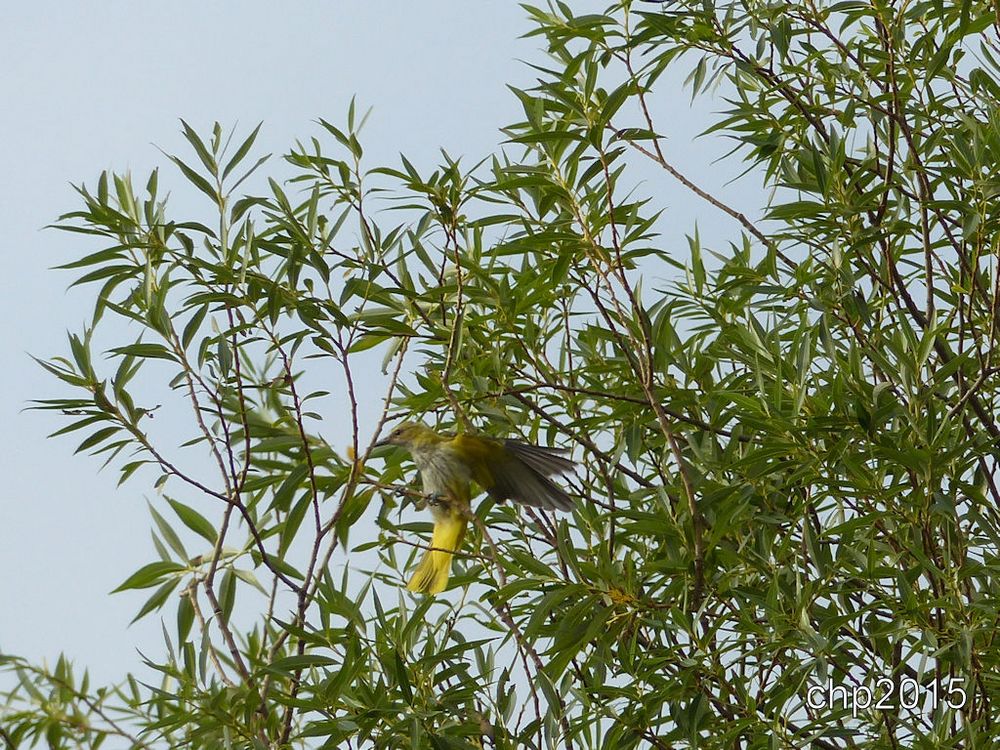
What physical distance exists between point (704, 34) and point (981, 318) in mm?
1148

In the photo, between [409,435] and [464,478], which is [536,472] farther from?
[409,435]

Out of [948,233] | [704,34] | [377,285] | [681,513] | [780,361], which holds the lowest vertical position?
[681,513]

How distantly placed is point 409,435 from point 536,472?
1.65 feet

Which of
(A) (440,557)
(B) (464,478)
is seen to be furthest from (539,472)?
(A) (440,557)

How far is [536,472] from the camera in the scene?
11.0 feet

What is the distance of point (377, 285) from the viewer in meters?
3.18

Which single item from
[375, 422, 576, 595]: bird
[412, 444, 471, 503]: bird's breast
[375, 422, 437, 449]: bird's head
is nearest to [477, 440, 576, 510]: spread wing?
[375, 422, 576, 595]: bird

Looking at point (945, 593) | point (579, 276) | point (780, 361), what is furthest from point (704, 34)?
point (945, 593)

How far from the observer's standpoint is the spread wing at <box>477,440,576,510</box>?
3340 millimetres

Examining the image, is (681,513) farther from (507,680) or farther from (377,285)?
→ (377,285)

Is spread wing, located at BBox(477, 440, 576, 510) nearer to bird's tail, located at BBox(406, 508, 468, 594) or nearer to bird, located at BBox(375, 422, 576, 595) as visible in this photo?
bird, located at BBox(375, 422, 576, 595)

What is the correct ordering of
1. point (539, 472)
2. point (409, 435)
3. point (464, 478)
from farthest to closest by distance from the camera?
1. point (409, 435)
2. point (464, 478)
3. point (539, 472)

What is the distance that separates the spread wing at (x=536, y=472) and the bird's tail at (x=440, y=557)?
186 millimetres

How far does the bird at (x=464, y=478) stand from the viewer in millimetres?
3357
